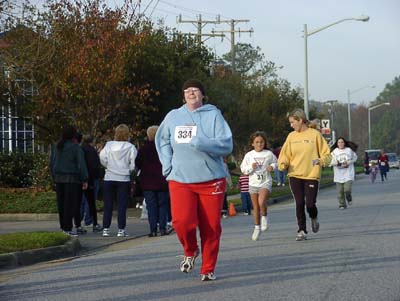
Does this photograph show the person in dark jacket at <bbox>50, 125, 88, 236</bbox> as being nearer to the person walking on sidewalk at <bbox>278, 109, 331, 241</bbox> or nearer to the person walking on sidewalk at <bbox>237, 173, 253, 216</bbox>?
the person walking on sidewalk at <bbox>278, 109, 331, 241</bbox>

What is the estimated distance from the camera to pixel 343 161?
21.9m

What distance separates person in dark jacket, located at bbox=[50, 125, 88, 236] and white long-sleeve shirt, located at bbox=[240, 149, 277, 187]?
2.59 m

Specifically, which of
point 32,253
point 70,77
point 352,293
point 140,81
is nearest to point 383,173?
point 140,81

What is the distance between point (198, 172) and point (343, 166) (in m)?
13.2

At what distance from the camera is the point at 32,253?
1246 cm

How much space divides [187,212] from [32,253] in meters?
3.89

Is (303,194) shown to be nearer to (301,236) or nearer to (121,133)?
(301,236)

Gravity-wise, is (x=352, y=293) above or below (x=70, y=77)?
below

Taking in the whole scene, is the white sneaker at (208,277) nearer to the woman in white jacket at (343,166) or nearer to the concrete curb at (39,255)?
the concrete curb at (39,255)

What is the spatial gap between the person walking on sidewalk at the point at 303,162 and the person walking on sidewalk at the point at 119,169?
2988 millimetres

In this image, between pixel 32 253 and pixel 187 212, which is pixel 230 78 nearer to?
pixel 32 253

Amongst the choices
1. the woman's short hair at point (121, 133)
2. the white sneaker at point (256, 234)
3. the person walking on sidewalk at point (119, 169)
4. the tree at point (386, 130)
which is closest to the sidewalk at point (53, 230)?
the person walking on sidewalk at point (119, 169)

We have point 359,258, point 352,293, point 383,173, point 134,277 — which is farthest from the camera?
point 383,173

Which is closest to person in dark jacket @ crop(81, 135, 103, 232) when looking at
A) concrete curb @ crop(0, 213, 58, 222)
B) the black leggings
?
concrete curb @ crop(0, 213, 58, 222)
